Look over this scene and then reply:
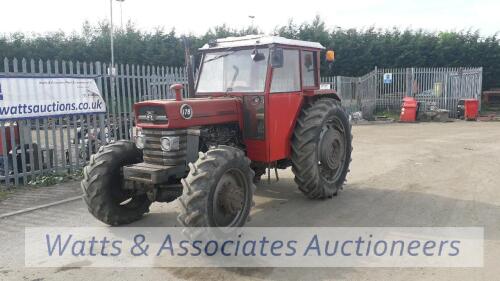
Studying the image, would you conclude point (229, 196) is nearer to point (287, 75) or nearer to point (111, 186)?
point (111, 186)

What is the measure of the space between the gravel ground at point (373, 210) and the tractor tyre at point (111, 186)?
264 mm

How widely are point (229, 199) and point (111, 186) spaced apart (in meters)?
1.56

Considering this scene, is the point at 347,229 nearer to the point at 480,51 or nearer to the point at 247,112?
the point at 247,112

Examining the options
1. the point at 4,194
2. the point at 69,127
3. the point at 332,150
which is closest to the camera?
the point at 332,150

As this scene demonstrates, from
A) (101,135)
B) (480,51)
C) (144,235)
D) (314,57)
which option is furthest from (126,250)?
(480,51)

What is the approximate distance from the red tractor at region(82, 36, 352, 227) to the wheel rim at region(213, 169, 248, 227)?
0.01 metres

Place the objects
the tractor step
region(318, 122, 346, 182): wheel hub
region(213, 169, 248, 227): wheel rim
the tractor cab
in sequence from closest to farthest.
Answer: region(213, 169, 248, 227): wheel rim
the tractor step
the tractor cab
region(318, 122, 346, 182): wheel hub

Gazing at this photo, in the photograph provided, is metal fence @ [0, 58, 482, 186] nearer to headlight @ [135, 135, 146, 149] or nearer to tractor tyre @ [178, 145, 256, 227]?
headlight @ [135, 135, 146, 149]

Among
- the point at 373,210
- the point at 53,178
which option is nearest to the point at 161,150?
the point at 373,210

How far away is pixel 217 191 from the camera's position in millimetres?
4625

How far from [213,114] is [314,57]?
226 centimetres

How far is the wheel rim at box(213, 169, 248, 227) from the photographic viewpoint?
4.68 m

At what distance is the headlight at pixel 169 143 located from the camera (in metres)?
4.96

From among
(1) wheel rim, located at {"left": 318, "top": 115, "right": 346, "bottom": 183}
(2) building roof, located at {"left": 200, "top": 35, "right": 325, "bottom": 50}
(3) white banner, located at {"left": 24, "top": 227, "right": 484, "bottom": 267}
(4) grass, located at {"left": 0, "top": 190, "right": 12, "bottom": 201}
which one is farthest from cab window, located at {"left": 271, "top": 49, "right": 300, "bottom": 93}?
(4) grass, located at {"left": 0, "top": 190, "right": 12, "bottom": 201}
